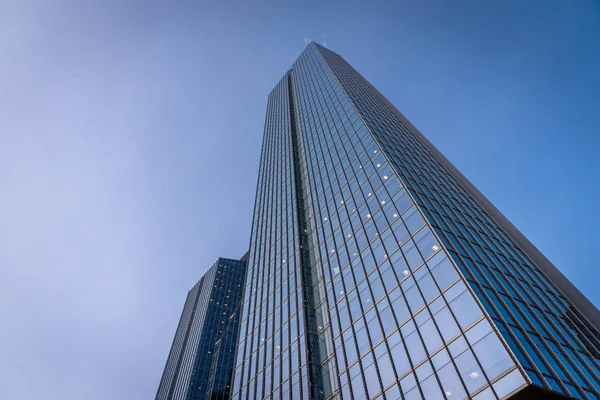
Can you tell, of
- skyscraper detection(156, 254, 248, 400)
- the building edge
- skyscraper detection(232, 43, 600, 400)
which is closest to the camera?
skyscraper detection(232, 43, 600, 400)

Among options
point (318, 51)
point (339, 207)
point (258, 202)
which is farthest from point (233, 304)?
point (339, 207)

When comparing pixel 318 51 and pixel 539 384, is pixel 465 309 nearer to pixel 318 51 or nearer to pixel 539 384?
pixel 539 384

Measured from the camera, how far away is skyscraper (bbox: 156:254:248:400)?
126m

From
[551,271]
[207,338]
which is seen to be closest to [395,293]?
[551,271]

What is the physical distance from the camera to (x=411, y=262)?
33.8 meters

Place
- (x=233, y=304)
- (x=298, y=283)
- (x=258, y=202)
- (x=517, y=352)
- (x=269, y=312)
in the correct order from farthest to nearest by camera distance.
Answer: (x=233, y=304) < (x=258, y=202) < (x=269, y=312) < (x=298, y=283) < (x=517, y=352)

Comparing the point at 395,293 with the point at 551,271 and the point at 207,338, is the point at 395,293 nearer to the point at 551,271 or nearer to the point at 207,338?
the point at 551,271

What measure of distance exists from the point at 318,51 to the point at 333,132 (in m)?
67.7

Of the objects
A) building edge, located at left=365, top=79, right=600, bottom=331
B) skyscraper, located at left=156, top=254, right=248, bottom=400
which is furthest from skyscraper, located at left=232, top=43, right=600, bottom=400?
skyscraper, located at left=156, top=254, right=248, bottom=400

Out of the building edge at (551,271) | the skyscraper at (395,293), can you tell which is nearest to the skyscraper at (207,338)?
the skyscraper at (395,293)

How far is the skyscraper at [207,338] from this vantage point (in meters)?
126

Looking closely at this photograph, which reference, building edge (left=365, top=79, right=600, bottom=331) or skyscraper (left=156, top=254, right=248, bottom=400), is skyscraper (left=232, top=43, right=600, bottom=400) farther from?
skyscraper (left=156, top=254, right=248, bottom=400)

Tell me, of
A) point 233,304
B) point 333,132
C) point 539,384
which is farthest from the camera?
point 233,304

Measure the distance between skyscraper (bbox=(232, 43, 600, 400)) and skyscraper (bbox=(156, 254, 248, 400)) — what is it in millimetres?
71476
